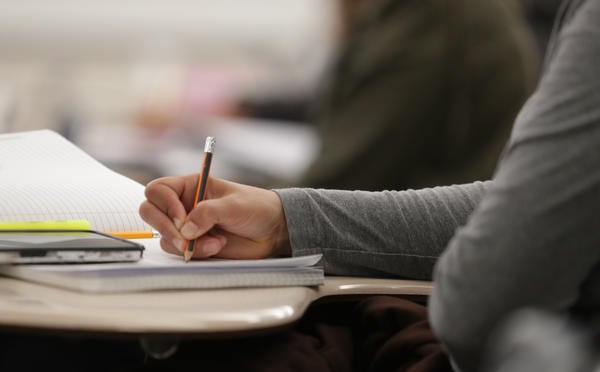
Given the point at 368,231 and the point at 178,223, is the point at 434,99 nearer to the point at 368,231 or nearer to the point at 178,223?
the point at 368,231

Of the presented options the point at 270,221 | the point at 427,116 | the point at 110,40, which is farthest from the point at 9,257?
the point at 110,40

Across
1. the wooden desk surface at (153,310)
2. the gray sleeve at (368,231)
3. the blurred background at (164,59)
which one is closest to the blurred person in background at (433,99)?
the gray sleeve at (368,231)

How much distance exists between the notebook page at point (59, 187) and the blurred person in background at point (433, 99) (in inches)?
35.8

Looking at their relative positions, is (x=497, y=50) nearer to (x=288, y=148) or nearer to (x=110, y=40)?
(x=288, y=148)

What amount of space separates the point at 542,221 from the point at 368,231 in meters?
0.33

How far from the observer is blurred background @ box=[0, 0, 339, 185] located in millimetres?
4254

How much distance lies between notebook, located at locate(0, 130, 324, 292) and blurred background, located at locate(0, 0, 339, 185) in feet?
9.43

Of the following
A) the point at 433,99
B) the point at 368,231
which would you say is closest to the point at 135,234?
the point at 368,231

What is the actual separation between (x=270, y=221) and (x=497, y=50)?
1114 millimetres

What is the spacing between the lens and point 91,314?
62cm

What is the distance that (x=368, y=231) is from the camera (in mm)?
915

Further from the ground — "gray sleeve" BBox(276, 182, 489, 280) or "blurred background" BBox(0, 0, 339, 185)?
"gray sleeve" BBox(276, 182, 489, 280)

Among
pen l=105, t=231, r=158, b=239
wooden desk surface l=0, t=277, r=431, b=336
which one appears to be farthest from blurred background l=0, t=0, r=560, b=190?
wooden desk surface l=0, t=277, r=431, b=336

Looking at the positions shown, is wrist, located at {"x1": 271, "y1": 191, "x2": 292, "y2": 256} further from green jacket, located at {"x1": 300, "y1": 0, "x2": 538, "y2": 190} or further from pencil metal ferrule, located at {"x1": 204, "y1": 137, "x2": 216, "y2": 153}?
green jacket, located at {"x1": 300, "y1": 0, "x2": 538, "y2": 190}
